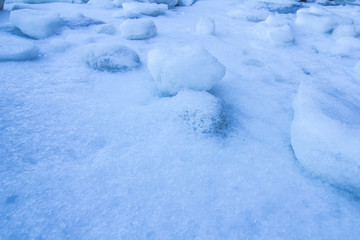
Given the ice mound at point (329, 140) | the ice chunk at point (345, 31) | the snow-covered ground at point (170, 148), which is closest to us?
the snow-covered ground at point (170, 148)

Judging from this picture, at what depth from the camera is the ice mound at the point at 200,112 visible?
1.13m

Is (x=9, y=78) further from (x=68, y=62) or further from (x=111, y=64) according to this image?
(x=111, y=64)

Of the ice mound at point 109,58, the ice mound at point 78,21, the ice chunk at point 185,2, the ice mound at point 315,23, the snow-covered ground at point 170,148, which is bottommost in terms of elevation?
the snow-covered ground at point 170,148

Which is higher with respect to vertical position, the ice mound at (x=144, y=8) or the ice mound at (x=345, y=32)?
the ice mound at (x=144, y=8)

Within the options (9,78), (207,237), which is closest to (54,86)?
(9,78)

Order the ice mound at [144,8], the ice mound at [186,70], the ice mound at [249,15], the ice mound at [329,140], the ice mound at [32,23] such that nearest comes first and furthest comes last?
the ice mound at [329,140] < the ice mound at [186,70] < the ice mound at [32,23] < the ice mound at [144,8] < the ice mound at [249,15]

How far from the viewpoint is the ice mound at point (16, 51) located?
5.05 ft

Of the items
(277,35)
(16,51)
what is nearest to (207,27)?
(277,35)

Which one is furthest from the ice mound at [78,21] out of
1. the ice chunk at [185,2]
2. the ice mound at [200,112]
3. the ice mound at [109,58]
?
the ice chunk at [185,2]

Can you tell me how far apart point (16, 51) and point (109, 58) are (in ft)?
2.12

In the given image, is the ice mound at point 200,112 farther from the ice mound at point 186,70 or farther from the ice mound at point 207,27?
the ice mound at point 207,27

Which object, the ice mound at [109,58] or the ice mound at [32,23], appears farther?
the ice mound at [32,23]

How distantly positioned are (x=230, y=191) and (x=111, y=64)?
47.7 inches

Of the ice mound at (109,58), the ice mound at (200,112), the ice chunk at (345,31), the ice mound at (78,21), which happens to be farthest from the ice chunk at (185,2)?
the ice mound at (200,112)
